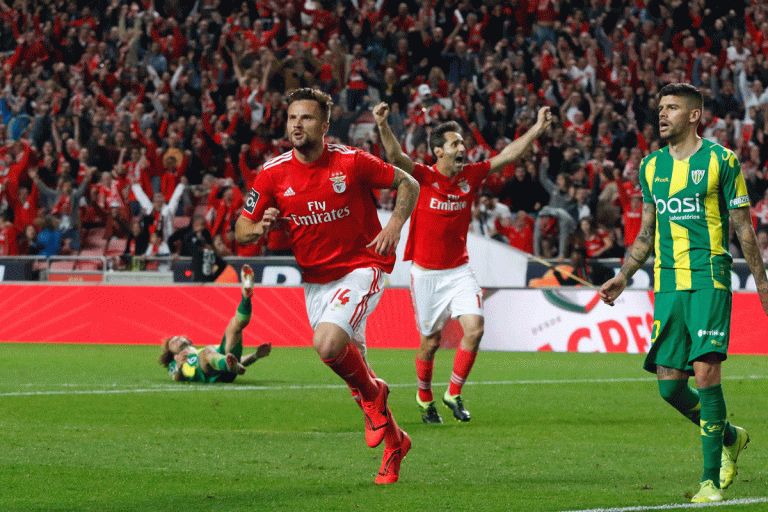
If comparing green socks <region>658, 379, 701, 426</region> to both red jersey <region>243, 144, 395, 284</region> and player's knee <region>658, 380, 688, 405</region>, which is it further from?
red jersey <region>243, 144, 395, 284</region>

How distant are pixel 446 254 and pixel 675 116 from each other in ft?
13.9

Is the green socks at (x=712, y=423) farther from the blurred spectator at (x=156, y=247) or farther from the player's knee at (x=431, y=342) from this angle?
the blurred spectator at (x=156, y=247)

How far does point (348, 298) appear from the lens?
22.2ft

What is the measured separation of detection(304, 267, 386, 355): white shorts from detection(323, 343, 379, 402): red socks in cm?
15

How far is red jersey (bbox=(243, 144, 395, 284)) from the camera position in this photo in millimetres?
6805

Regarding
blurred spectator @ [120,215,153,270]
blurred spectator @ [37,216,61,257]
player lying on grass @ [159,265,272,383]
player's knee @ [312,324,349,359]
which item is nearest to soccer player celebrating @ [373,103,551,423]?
player lying on grass @ [159,265,272,383]

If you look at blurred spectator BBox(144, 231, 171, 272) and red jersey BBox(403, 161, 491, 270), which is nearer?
red jersey BBox(403, 161, 491, 270)

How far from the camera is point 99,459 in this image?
7.27m

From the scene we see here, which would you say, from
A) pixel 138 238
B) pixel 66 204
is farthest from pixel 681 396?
pixel 66 204

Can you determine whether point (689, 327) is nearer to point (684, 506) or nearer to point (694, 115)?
point (684, 506)

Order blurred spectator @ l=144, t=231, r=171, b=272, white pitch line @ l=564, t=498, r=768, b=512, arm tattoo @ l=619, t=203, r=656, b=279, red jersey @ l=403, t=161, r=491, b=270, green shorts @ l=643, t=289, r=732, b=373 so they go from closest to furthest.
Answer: white pitch line @ l=564, t=498, r=768, b=512 < green shorts @ l=643, t=289, r=732, b=373 < arm tattoo @ l=619, t=203, r=656, b=279 < red jersey @ l=403, t=161, r=491, b=270 < blurred spectator @ l=144, t=231, r=171, b=272

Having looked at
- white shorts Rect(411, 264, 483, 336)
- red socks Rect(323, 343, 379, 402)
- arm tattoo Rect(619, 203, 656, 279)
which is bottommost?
white shorts Rect(411, 264, 483, 336)

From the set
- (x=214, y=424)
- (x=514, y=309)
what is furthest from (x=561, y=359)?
(x=214, y=424)

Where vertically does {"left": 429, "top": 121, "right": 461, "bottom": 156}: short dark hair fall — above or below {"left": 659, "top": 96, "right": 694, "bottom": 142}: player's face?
below
